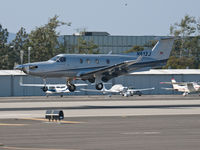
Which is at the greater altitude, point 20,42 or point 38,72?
point 20,42

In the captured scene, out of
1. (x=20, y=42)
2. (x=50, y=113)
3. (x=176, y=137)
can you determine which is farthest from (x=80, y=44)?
(x=176, y=137)

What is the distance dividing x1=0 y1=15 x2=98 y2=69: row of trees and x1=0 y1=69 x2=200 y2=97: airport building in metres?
41.5

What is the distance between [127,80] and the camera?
90.3m

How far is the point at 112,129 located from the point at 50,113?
242 inches

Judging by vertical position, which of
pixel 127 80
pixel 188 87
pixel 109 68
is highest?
pixel 109 68

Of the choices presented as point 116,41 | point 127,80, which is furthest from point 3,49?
point 127,80

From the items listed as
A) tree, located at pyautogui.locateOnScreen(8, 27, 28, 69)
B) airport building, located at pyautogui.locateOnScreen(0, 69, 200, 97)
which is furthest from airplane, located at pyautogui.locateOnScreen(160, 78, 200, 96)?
tree, located at pyautogui.locateOnScreen(8, 27, 28, 69)

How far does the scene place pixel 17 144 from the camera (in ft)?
69.7

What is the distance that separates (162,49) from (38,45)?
81.0 meters

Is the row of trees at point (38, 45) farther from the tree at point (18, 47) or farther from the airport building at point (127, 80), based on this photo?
the airport building at point (127, 80)

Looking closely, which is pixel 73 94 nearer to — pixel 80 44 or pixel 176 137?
pixel 80 44

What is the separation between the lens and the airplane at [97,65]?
50.9 metres

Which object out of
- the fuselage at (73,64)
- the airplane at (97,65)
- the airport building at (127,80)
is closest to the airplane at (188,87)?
the airport building at (127,80)

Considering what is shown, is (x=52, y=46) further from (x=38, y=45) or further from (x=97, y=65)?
(x=97, y=65)
